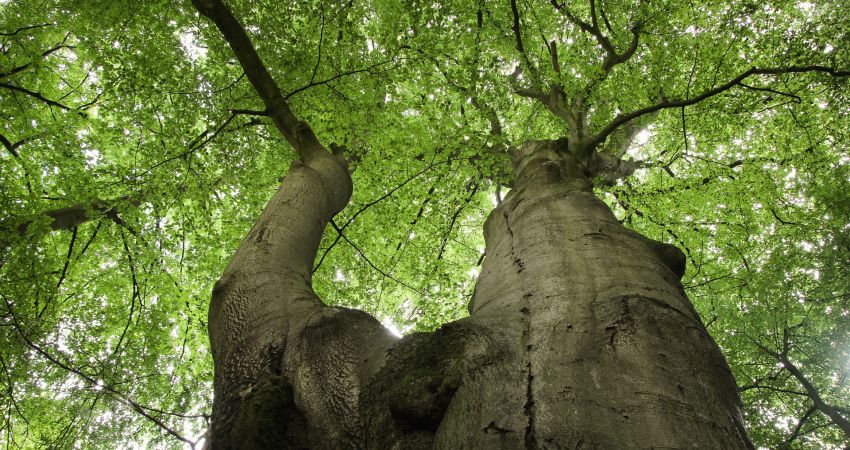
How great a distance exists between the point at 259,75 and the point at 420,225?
13.7 feet

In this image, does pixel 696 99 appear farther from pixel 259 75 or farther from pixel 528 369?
pixel 259 75

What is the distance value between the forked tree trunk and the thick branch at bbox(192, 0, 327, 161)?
1.83 m

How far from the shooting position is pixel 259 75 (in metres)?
3.79

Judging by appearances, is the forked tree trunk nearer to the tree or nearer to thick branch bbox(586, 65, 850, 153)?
the tree

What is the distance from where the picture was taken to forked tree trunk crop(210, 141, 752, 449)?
1.32 m

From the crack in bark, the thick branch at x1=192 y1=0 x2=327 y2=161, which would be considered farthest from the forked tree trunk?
the thick branch at x1=192 y1=0 x2=327 y2=161

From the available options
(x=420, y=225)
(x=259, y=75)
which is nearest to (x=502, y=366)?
(x=259, y=75)

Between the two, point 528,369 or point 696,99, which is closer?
point 528,369

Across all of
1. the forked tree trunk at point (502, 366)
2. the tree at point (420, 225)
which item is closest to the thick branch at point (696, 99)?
the tree at point (420, 225)

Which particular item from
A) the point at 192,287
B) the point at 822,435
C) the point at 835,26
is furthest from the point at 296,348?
the point at 822,435

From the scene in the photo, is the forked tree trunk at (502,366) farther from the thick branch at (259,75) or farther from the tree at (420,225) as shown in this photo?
the thick branch at (259,75)

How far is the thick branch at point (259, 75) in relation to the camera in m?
3.65

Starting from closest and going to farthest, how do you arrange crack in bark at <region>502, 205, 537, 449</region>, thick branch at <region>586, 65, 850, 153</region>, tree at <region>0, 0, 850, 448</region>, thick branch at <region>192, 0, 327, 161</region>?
crack in bark at <region>502, 205, 537, 449</region> < tree at <region>0, 0, 850, 448</region> < thick branch at <region>192, 0, 327, 161</region> < thick branch at <region>586, 65, 850, 153</region>

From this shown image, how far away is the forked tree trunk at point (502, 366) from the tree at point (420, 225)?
11 mm
